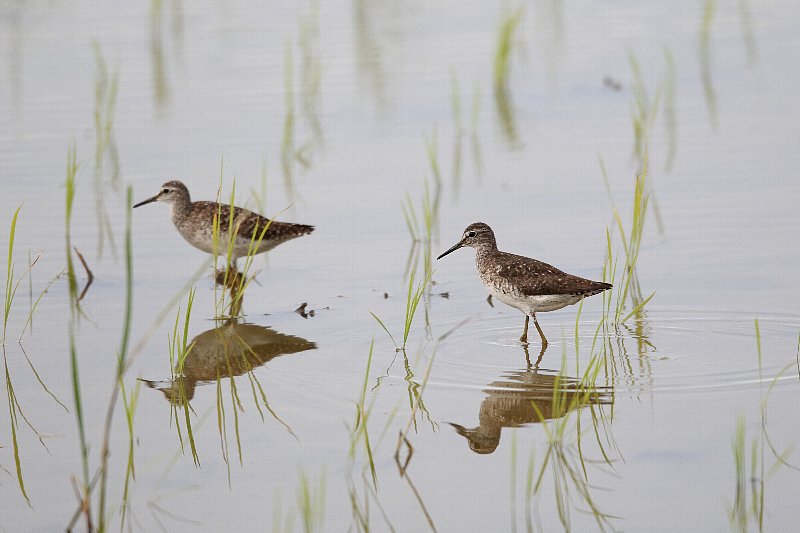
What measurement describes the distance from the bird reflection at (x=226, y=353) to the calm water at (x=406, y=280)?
0.03 m

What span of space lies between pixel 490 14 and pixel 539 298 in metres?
13.5

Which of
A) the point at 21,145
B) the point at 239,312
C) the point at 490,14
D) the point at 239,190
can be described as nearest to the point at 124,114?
the point at 21,145

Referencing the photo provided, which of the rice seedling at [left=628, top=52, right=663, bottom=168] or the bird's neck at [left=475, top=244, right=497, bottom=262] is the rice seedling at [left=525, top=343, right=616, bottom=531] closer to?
the bird's neck at [left=475, top=244, right=497, bottom=262]

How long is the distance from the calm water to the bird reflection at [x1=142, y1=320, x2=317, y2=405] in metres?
0.03

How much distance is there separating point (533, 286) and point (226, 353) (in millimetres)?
2020

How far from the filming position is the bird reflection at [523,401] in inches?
256

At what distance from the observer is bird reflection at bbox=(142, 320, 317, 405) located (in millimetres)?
7445

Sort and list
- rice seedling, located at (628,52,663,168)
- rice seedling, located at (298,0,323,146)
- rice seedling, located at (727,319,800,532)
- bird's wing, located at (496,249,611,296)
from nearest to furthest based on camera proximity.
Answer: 1. rice seedling, located at (727,319,800,532)
2. bird's wing, located at (496,249,611,296)
3. rice seedling, located at (628,52,663,168)
4. rice seedling, located at (298,0,323,146)

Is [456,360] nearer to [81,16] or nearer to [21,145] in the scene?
[21,145]

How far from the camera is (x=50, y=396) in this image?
7258 mm

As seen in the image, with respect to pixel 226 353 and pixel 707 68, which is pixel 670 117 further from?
pixel 226 353

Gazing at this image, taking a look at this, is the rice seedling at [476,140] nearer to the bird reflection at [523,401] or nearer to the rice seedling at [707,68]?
the rice seedling at [707,68]

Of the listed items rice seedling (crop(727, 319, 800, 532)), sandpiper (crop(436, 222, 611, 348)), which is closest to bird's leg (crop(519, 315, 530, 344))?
sandpiper (crop(436, 222, 611, 348))

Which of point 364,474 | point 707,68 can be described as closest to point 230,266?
point 364,474
